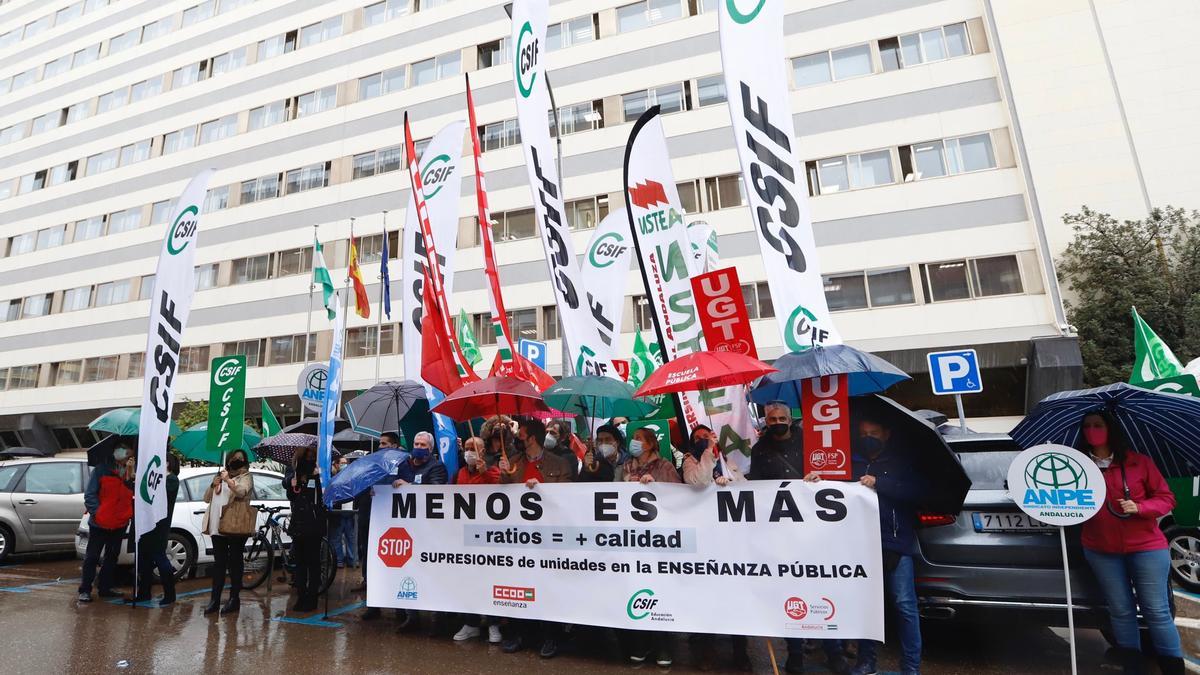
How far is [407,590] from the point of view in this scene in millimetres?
5883

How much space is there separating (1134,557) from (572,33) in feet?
81.2

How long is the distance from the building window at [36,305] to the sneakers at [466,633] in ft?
129

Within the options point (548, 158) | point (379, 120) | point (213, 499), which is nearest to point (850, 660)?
point (548, 158)

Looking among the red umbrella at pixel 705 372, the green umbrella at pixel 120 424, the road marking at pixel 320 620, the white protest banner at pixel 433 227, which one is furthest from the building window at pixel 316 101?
the red umbrella at pixel 705 372

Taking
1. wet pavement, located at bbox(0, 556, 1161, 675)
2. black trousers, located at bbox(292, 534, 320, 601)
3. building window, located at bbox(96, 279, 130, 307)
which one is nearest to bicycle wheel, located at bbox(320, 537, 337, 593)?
black trousers, located at bbox(292, 534, 320, 601)

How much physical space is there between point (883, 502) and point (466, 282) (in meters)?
20.5

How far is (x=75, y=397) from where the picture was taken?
99.7 ft

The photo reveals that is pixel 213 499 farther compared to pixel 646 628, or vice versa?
pixel 213 499

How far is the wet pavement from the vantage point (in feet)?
16.2

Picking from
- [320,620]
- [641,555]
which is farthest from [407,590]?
[641,555]

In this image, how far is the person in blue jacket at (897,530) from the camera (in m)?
4.30

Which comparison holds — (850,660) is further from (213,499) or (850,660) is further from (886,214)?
(886,214)

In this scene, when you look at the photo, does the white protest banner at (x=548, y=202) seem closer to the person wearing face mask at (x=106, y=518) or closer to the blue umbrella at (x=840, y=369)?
the blue umbrella at (x=840, y=369)

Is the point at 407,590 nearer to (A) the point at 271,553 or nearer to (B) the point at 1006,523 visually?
(A) the point at 271,553
